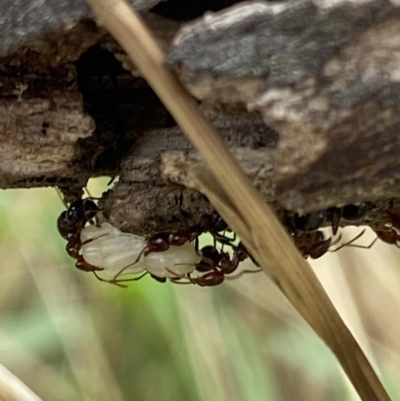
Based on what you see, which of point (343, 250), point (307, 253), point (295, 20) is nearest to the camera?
point (295, 20)

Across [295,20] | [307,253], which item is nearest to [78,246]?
[307,253]

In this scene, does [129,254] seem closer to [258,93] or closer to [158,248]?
[158,248]

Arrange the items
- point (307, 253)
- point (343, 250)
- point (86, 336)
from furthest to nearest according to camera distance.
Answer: point (86, 336) < point (343, 250) < point (307, 253)

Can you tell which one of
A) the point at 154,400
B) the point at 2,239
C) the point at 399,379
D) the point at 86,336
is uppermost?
the point at 2,239

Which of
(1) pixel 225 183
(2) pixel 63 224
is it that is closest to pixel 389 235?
(2) pixel 63 224

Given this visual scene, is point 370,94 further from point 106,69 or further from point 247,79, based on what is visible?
point 106,69

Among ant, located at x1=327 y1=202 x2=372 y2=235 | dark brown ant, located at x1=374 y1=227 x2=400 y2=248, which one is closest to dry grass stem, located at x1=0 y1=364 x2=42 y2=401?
ant, located at x1=327 y1=202 x2=372 y2=235

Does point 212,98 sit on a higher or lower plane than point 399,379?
higher
